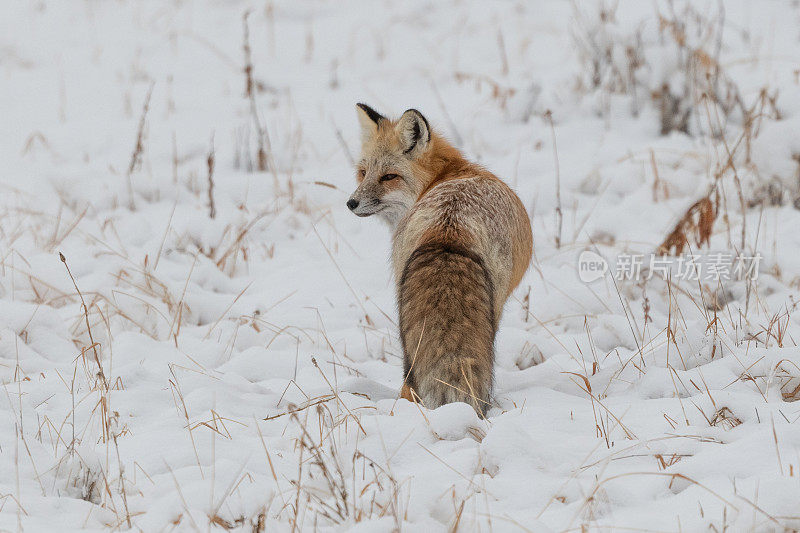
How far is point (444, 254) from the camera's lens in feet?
13.9

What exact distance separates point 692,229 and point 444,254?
3473mm

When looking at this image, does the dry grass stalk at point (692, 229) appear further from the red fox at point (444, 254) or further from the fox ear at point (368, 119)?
the fox ear at point (368, 119)

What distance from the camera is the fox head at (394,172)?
19.0 feet

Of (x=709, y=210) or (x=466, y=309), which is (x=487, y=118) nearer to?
(x=709, y=210)

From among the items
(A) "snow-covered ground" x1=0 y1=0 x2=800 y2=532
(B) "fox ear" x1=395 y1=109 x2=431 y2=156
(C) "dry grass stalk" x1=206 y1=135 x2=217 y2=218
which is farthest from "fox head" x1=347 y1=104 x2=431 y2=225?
(C) "dry grass stalk" x1=206 y1=135 x2=217 y2=218

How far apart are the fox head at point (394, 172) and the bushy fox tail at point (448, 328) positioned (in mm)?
1583

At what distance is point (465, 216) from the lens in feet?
14.9

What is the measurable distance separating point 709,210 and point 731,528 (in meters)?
4.20

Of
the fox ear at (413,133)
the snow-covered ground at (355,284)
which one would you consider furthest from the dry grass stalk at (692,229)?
the fox ear at (413,133)

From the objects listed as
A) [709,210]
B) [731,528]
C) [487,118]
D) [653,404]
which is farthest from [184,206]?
[731,528]

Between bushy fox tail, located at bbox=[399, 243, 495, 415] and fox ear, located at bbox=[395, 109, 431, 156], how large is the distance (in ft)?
5.82

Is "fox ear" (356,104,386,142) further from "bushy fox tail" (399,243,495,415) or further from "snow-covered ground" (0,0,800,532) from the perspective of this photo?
"bushy fox tail" (399,243,495,415)

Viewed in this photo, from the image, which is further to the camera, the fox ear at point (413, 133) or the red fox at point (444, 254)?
the fox ear at point (413, 133)

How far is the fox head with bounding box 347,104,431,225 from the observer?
580 centimetres
